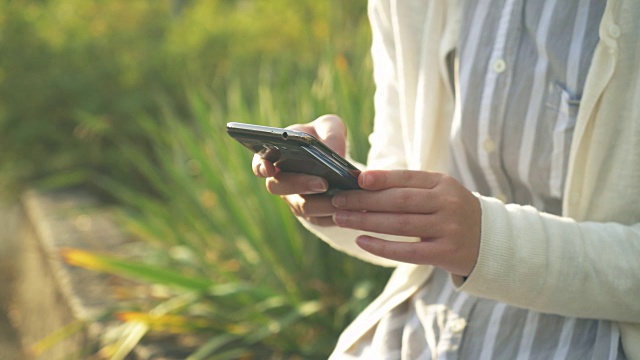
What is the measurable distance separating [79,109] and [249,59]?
1220 millimetres

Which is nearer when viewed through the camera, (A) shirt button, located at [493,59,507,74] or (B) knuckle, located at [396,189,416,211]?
(B) knuckle, located at [396,189,416,211]

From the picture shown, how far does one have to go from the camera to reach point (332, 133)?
5.44 feet

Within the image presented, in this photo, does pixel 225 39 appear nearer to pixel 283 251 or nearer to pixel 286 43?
pixel 286 43

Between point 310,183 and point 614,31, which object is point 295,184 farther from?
point 614,31

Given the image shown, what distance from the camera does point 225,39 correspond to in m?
6.25

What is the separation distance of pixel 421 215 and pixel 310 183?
20cm

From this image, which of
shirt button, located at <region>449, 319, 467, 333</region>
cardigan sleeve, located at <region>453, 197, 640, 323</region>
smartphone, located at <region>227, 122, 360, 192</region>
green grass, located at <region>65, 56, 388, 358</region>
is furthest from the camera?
green grass, located at <region>65, 56, 388, 358</region>

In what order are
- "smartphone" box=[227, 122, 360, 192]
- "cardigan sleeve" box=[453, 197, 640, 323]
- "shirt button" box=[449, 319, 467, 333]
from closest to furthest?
1. "smartphone" box=[227, 122, 360, 192]
2. "cardigan sleeve" box=[453, 197, 640, 323]
3. "shirt button" box=[449, 319, 467, 333]

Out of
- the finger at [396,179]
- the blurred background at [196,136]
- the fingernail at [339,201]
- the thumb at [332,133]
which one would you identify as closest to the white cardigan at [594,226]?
the finger at [396,179]

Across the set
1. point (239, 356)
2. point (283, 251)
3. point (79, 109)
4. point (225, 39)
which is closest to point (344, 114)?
point (283, 251)

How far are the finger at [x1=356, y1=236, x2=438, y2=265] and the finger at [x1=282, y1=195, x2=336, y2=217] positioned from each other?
14cm

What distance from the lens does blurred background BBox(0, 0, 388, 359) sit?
2.93 metres

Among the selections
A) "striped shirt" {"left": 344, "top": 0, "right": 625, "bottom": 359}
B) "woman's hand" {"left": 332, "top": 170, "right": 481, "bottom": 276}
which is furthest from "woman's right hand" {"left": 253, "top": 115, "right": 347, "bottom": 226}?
"striped shirt" {"left": 344, "top": 0, "right": 625, "bottom": 359}

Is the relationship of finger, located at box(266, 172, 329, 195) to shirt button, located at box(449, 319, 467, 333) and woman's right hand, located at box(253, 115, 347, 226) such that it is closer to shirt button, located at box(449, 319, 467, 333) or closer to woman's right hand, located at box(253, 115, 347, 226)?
woman's right hand, located at box(253, 115, 347, 226)
